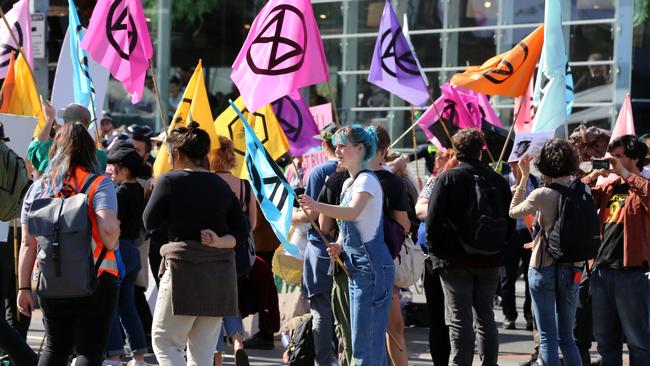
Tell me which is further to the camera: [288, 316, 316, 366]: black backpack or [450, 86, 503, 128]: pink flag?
[450, 86, 503, 128]: pink flag

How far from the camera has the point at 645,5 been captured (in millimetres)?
17422

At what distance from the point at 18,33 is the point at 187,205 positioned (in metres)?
5.41

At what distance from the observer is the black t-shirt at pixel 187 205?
6.69 meters

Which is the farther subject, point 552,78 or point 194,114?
point 552,78

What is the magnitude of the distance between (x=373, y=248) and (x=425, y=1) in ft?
44.0

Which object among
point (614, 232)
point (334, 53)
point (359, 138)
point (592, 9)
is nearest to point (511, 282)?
point (614, 232)

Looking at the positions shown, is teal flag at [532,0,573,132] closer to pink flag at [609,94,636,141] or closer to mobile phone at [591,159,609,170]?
pink flag at [609,94,636,141]

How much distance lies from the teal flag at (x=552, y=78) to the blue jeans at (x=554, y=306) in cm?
200

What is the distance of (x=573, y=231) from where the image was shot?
779 centimetres

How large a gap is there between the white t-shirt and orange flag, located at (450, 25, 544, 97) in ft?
12.1

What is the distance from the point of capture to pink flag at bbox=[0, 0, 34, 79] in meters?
11.2

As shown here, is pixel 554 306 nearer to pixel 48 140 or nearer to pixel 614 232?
pixel 614 232

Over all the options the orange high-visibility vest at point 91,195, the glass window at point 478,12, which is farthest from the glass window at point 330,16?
the orange high-visibility vest at point 91,195

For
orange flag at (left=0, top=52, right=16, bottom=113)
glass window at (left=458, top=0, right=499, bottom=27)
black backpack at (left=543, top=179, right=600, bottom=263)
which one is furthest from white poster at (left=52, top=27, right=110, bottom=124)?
glass window at (left=458, top=0, right=499, bottom=27)
